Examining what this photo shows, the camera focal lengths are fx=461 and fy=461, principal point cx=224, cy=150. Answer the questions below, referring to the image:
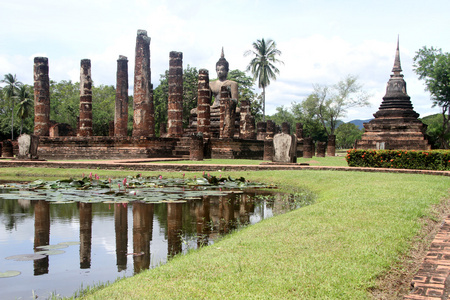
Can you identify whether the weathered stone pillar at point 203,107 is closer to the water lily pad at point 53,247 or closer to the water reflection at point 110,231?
the water reflection at point 110,231

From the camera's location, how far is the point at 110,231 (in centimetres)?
714

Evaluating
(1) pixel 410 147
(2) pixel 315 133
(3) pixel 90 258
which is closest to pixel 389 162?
(1) pixel 410 147

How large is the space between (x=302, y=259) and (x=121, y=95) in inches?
1029

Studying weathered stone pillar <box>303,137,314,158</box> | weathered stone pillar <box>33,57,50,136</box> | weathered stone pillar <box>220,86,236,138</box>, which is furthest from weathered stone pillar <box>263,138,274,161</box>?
weathered stone pillar <box>33,57,50,136</box>

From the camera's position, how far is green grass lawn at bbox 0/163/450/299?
3.76m

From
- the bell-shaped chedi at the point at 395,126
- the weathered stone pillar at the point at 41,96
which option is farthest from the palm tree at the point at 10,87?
the bell-shaped chedi at the point at 395,126

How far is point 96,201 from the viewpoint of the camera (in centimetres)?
952

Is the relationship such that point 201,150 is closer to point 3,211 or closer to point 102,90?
point 3,211

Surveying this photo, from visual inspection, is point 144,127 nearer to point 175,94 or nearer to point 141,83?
point 141,83

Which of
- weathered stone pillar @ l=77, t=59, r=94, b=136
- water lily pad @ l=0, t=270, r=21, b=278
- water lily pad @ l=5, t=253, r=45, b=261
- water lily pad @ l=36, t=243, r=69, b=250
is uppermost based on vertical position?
weathered stone pillar @ l=77, t=59, r=94, b=136

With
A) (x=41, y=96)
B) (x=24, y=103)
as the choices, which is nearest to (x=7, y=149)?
(x=41, y=96)

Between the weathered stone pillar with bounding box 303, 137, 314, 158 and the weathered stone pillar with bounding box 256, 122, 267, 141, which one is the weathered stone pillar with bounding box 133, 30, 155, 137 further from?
the weathered stone pillar with bounding box 256, 122, 267, 141

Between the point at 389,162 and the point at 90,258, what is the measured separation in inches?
548

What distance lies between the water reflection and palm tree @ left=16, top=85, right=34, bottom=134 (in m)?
43.1
